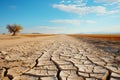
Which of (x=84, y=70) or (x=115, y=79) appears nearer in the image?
(x=115, y=79)

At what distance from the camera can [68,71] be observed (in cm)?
330

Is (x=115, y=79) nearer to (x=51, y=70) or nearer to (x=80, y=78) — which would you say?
(x=80, y=78)


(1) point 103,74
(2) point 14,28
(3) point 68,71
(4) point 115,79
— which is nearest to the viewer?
(4) point 115,79

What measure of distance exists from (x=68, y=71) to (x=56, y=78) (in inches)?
20.6

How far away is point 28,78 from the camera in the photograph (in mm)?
2863

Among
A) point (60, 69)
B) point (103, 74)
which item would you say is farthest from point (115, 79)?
point (60, 69)

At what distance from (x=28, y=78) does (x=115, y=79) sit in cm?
157

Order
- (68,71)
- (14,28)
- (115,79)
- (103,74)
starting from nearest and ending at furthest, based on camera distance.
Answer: (115,79)
(103,74)
(68,71)
(14,28)

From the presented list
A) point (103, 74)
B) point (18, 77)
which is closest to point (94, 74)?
point (103, 74)

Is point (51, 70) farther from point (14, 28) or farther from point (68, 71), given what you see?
point (14, 28)

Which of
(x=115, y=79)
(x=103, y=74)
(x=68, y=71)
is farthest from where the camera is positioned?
(x=68, y=71)

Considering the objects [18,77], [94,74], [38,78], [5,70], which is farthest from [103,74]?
[5,70]

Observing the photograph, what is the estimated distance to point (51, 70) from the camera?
3.38 m

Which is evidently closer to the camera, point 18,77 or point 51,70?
point 18,77
